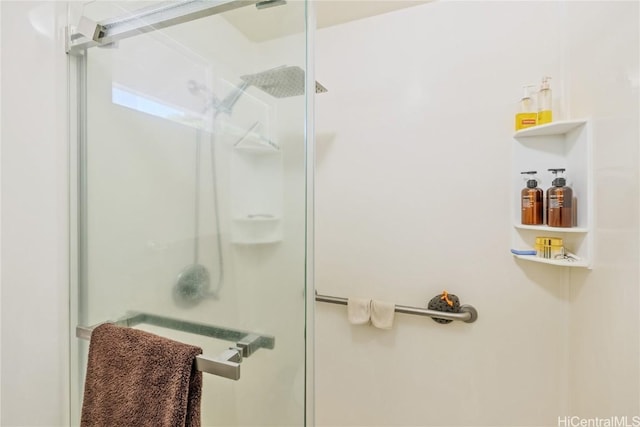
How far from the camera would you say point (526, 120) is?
1.08 m

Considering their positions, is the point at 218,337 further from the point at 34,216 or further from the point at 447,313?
the point at 447,313

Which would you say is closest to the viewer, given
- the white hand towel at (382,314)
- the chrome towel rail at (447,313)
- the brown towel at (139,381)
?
the brown towel at (139,381)

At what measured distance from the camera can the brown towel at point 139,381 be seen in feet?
1.77

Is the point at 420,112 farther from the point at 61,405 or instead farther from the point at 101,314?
the point at 61,405

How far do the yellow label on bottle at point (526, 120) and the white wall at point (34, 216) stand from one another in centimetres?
140

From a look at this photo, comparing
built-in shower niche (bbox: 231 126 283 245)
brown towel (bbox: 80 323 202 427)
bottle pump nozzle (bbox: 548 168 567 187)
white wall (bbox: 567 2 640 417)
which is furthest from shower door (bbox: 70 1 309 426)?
bottle pump nozzle (bbox: 548 168 567 187)

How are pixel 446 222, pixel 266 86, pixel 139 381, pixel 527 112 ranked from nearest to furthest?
pixel 139 381 < pixel 266 86 < pixel 527 112 < pixel 446 222

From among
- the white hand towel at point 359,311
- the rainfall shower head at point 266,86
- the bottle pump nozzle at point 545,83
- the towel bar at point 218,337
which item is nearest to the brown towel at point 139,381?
the towel bar at point 218,337

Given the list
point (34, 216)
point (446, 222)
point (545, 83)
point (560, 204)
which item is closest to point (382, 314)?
point (446, 222)

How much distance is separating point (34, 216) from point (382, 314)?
1.18 meters

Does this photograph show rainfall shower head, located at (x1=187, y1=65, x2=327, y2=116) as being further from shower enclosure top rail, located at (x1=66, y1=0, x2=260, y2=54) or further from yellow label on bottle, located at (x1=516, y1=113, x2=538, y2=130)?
yellow label on bottle, located at (x1=516, y1=113, x2=538, y2=130)

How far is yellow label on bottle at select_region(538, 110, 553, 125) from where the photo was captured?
1041 mm

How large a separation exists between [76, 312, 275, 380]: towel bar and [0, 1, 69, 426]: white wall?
0.09 m

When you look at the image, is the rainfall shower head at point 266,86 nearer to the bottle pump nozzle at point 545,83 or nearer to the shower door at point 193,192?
the shower door at point 193,192
